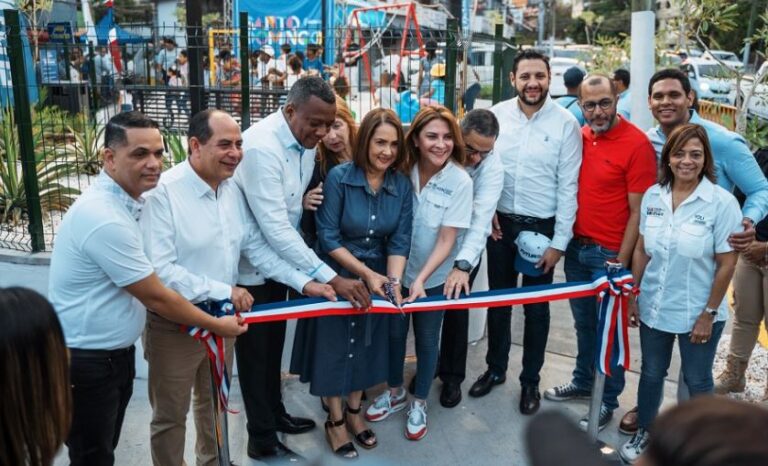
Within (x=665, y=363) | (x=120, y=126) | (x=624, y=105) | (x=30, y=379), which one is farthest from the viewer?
(x=624, y=105)

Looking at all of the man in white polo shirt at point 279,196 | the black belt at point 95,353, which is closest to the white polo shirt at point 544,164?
the man in white polo shirt at point 279,196

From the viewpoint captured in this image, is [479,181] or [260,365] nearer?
[260,365]

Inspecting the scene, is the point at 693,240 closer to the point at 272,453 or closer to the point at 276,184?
the point at 276,184

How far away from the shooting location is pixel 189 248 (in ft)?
10.0

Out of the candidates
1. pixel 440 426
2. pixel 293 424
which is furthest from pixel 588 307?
pixel 293 424

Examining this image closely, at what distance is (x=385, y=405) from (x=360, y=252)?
1.12 meters

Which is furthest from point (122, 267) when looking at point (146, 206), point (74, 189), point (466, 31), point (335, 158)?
point (466, 31)

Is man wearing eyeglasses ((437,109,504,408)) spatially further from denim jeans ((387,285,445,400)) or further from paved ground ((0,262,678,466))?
paved ground ((0,262,678,466))

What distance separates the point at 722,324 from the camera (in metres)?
3.58

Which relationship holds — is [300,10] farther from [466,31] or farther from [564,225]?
[564,225]

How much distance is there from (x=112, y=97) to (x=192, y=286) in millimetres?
3630

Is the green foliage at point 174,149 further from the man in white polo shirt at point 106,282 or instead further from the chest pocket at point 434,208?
the man in white polo shirt at point 106,282

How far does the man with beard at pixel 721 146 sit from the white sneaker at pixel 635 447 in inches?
12.9

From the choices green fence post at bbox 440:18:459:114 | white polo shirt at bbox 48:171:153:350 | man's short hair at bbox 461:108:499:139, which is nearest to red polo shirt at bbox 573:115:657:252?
man's short hair at bbox 461:108:499:139
